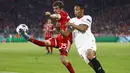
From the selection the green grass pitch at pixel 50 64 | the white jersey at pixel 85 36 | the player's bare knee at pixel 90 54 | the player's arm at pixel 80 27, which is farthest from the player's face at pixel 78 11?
the green grass pitch at pixel 50 64

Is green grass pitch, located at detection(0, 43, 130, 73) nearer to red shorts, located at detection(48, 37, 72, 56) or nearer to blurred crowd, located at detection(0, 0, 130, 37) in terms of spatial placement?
red shorts, located at detection(48, 37, 72, 56)

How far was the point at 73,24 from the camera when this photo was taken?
371 inches

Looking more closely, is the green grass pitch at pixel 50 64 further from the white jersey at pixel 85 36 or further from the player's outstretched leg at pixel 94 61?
the player's outstretched leg at pixel 94 61

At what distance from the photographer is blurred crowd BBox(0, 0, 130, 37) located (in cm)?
5875

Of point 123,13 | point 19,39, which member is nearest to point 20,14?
point 19,39

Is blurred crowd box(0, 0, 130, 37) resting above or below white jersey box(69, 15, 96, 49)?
below

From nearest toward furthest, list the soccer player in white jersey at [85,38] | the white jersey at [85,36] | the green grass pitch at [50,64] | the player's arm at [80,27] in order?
1. the player's arm at [80,27]
2. the soccer player in white jersey at [85,38]
3. the white jersey at [85,36]
4. the green grass pitch at [50,64]

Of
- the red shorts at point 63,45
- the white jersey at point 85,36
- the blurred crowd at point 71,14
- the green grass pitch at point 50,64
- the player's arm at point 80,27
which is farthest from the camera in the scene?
the blurred crowd at point 71,14

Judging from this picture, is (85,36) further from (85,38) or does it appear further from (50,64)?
(50,64)

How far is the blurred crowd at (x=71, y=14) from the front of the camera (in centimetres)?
5875

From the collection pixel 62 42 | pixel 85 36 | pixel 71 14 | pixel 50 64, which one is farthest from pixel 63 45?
pixel 71 14

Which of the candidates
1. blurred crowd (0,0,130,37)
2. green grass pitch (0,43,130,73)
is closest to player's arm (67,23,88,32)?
green grass pitch (0,43,130,73)

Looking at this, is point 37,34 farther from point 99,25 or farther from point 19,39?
point 99,25

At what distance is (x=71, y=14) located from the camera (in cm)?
6331
